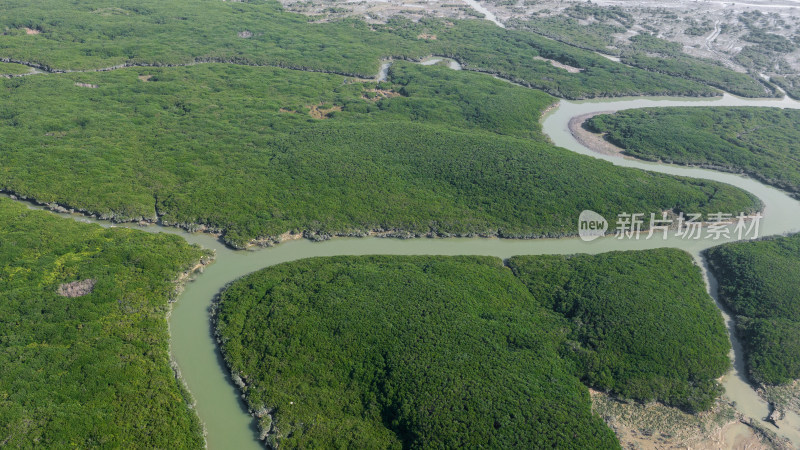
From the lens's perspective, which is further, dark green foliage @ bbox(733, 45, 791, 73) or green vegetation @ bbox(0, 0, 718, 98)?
dark green foliage @ bbox(733, 45, 791, 73)

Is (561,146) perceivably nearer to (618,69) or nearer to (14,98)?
(618,69)

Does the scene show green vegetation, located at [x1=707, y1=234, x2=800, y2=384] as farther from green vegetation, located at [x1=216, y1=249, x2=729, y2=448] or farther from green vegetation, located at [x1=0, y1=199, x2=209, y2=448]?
green vegetation, located at [x1=0, y1=199, x2=209, y2=448]

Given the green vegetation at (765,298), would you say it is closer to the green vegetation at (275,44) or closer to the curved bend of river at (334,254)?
the curved bend of river at (334,254)

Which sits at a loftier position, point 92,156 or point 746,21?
point 746,21

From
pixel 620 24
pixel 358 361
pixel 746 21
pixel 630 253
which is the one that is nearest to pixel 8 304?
pixel 358 361

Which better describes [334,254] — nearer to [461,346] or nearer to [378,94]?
[461,346]

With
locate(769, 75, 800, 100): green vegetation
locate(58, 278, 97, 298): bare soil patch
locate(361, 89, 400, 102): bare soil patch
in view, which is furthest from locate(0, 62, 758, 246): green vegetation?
locate(769, 75, 800, 100): green vegetation
